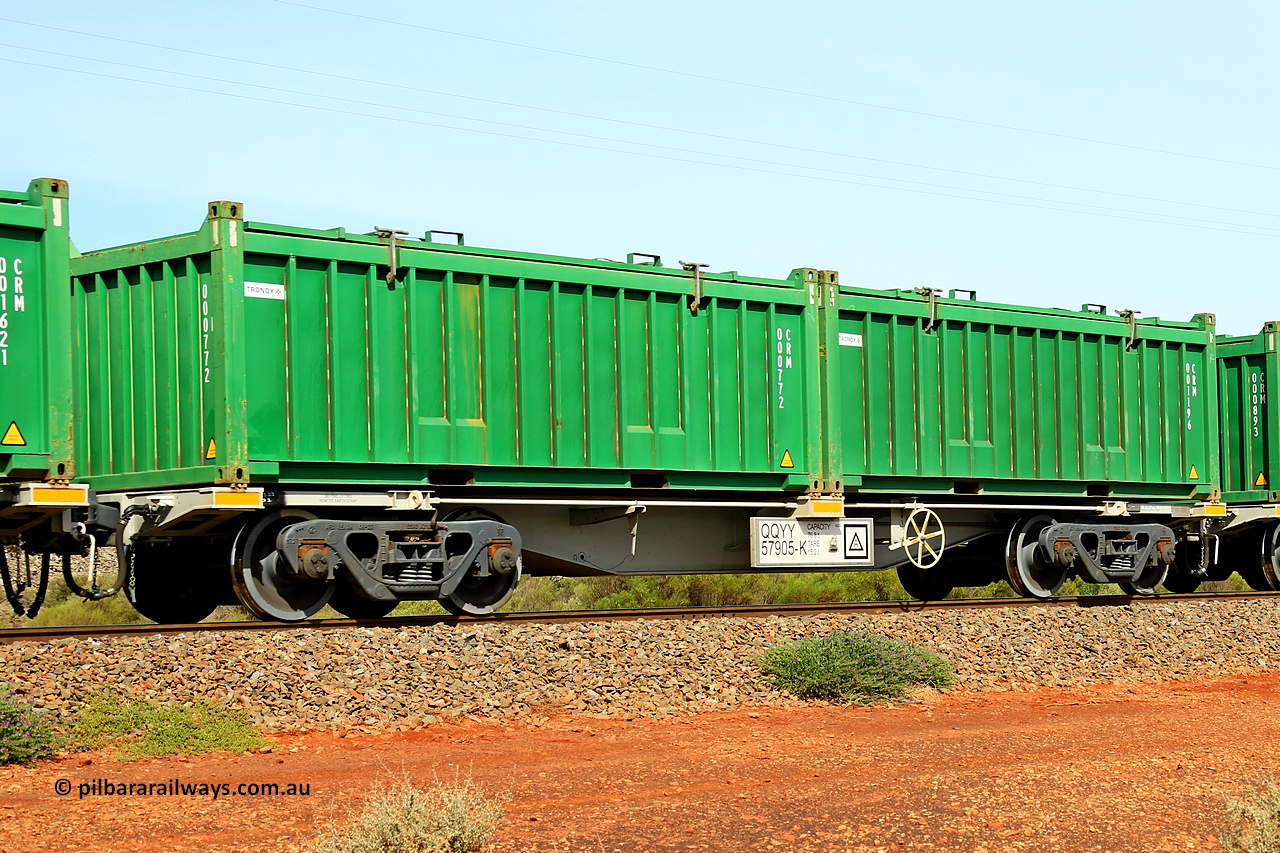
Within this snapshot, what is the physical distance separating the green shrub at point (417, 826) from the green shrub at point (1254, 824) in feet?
11.4

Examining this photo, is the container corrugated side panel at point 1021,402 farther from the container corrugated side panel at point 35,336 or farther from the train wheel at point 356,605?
the container corrugated side panel at point 35,336

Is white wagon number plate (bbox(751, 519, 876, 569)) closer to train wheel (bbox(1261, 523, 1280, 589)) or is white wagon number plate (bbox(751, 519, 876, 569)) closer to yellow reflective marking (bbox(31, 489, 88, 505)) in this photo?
yellow reflective marking (bbox(31, 489, 88, 505))

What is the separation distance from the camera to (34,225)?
10875 mm

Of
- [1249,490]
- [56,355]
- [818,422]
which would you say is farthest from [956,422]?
[56,355]

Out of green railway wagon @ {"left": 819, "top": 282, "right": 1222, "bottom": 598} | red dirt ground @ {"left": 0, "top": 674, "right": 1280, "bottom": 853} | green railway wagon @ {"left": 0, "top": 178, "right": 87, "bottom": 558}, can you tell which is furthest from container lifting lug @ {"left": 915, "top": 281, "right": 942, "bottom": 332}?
green railway wagon @ {"left": 0, "top": 178, "right": 87, "bottom": 558}

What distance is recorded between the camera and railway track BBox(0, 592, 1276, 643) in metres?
10.9

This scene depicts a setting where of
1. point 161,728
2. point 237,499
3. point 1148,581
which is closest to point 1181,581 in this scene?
point 1148,581

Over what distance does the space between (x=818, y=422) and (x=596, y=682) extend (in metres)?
5.40

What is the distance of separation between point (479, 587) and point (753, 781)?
548 centimetres

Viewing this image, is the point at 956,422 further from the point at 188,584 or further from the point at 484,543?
the point at 188,584

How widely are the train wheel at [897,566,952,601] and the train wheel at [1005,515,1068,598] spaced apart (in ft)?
5.37

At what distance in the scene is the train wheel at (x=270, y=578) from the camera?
37.9 ft

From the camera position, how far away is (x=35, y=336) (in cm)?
1097

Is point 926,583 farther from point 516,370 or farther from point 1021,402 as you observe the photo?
point 516,370
